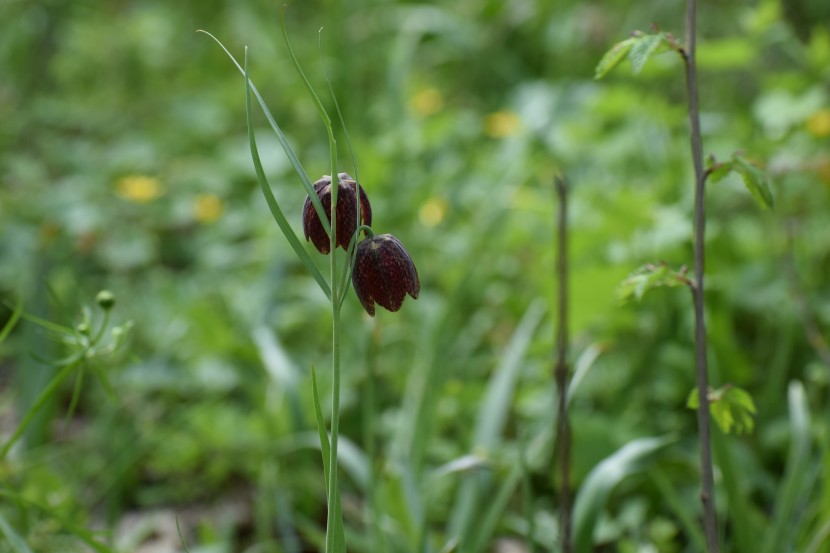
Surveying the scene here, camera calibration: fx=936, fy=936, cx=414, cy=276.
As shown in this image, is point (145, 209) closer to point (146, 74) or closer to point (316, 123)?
point (316, 123)

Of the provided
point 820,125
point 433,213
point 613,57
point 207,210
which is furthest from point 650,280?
point 207,210

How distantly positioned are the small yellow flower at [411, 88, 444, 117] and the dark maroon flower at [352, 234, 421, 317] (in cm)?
253

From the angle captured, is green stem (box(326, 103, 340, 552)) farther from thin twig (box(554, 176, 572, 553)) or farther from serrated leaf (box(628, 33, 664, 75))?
thin twig (box(554, 176, 572, 553))

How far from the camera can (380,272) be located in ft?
2.78

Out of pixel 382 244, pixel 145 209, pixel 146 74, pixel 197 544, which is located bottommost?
pixel 197 544

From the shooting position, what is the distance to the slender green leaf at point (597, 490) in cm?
136

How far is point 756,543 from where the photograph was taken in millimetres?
1488

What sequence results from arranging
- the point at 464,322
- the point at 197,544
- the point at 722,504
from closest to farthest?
the point at 722,504 → the point at 197,544 → the point at 464,322

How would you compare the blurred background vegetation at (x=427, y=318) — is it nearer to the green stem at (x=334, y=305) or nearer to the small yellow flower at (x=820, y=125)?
the small yellow flower at (x=820, y=125)

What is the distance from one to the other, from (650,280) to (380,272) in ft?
0.98

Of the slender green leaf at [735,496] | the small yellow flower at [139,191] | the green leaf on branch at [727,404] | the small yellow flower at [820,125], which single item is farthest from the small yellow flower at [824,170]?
the small yellow flower at [139,191]

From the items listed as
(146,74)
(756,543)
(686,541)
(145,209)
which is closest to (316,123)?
(145,209)

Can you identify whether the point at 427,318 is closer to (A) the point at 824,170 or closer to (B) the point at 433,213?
(B) the point at 433,213

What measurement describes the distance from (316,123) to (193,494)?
5.63 feet
